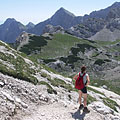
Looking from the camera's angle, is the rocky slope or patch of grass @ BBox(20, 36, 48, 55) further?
patch of grass @ BBox(20, 36, 48, 55)

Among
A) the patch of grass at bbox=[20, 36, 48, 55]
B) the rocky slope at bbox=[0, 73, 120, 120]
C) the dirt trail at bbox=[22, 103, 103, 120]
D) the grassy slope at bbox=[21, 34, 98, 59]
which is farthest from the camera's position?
the patch of grass at bbox=[20, 36, 48, 55]

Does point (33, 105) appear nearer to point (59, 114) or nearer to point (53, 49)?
point (59, 114)

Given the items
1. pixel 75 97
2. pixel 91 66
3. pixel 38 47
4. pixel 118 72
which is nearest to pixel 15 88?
pixel 75 97

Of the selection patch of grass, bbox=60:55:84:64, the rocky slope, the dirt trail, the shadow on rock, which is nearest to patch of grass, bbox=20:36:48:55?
patch of grass, bbox=60:55:84:64

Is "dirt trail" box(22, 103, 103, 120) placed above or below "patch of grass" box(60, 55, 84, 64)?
above

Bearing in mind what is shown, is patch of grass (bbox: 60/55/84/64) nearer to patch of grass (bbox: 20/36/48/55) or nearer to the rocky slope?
patch of grass (bbox: 20/36/48/55)

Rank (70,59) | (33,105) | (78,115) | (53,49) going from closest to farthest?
1. (78,115)
2. (33,105)
3. (70,59)
4. (53,49)

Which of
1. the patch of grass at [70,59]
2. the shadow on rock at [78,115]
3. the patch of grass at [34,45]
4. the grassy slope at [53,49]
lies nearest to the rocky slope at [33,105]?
the shadow on rock at [78,115]

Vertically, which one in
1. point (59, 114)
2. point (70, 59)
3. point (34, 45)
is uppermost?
point (59, 114)

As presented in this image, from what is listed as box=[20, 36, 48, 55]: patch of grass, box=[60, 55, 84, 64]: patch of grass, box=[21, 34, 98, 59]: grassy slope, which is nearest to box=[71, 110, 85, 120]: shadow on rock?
box=[60, 55, 84, 64]: patch of grass

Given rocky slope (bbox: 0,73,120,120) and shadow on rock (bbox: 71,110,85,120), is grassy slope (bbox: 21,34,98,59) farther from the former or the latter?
shadow on rock (bbox: 71,110,85,120)

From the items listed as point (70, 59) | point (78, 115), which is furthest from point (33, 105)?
point (70, 59)

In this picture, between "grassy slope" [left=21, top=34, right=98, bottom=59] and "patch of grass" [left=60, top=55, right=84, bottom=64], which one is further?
"grassy slope" [left=21, top=34, right=98, bottom=59]

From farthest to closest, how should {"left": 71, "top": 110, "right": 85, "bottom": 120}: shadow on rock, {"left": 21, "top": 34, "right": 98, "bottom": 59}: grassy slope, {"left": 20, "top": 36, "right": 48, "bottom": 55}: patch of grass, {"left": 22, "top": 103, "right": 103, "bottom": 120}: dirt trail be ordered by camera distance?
{"left": 20, "top": 36, "right": 48, "bottom": 55}: patch of grass
{"left": 21, "top": 34, "right": 98, "bottom": 59}: grassy slope
{"left": 71, "top": 110, "right": 85, "bottom": 120}: shadow on rock
{"left": 22, "top": 103, "right": 103, "bottom": 120}: dirt trail
